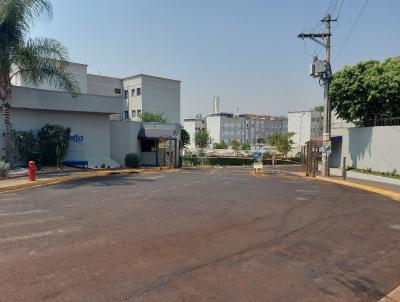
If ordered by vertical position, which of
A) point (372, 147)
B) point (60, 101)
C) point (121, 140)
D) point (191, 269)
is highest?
point (60, 101)

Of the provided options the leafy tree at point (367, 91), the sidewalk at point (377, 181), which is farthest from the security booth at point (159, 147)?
the sidewalk at point (377, 181)

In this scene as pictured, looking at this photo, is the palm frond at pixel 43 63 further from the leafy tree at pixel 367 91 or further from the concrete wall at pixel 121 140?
the leafy tree at pixel 367 91

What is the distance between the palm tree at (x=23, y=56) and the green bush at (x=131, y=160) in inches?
306

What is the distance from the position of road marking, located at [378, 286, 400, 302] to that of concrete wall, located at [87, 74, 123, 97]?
5839 centimetres

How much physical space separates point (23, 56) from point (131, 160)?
11492 millimetres

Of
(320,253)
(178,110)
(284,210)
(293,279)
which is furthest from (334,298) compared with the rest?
(178,110)

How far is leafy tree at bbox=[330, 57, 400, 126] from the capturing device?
2325cm

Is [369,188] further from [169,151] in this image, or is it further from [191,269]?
[169,151]

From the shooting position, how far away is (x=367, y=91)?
24359mm

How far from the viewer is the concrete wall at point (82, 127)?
72.8 ft

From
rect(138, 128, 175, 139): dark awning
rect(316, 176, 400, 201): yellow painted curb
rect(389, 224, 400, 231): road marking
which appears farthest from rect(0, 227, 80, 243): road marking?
rect(138, 128, 175, 139): dark awning

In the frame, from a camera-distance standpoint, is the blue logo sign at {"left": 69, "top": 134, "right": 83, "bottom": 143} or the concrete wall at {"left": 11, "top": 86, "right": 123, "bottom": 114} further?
the blue logo sign at {"left": 69, "top": 134, "right": 83, "bottom": 143}

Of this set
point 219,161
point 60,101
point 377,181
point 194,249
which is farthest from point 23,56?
point 219,161

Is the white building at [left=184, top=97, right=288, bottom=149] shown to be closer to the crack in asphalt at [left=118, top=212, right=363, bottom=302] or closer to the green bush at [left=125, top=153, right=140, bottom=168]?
the green bush at [left=125, top=153, right=140, bottom=168]
